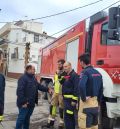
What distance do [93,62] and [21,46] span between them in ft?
172

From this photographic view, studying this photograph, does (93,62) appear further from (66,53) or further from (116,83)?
(66,53)

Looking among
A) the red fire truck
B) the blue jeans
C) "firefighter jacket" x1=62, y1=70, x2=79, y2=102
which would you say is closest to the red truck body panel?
the red fire truck

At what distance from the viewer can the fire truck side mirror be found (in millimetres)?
7230

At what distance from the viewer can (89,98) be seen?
750 centimetres

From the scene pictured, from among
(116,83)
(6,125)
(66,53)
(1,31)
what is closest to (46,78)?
(66,53)

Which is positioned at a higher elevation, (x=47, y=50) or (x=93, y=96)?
(x=47, y=50)

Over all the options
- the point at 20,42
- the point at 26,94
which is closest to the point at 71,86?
the point at 26,94

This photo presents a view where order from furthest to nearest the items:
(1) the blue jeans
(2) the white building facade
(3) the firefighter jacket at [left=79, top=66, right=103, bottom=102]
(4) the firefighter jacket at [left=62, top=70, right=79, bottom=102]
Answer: (2) the white building facade < (1) the blue jeans < (4) the firefighter jacket at [left=62, top=70, right=79, bottom=102] < (3) the firefighter jacket at [left=79, top=66, right=103, bottom=102]

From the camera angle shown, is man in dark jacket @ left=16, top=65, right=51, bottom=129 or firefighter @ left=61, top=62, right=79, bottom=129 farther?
man in dark jacket @ left=16, top=65, right=51, bottom=129

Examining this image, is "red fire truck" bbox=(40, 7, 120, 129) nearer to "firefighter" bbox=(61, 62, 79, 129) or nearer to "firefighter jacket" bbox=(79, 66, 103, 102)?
A: "firefighter jacket" bbox=(79, 66, 103, 102)

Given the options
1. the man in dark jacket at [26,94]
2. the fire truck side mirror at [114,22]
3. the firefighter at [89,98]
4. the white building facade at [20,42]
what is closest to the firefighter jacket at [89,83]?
the firefighter at [89,98]

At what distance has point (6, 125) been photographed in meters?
10.7

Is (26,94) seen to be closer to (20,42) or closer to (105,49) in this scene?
(105,49)

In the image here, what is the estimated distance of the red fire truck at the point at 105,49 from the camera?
7.51 meters
